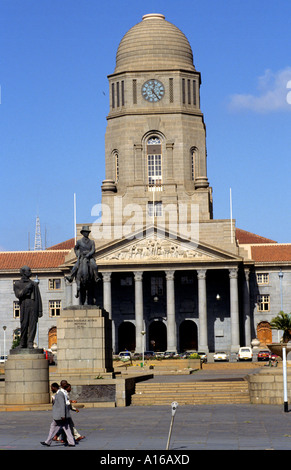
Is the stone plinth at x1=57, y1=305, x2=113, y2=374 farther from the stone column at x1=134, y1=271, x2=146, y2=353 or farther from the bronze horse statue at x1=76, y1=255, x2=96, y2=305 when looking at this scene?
the stone column at x1=134, y1=271, x2=146, y2=353

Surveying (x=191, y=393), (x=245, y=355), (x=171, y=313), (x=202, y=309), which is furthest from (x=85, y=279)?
(x=202, y=309)

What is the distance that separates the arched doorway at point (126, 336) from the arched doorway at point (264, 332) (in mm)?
12653

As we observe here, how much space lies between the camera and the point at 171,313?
98.8 meters

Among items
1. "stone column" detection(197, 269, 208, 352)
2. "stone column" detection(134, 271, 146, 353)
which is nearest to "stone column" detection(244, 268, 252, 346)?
"stone column" detection(197, 269, 208, 352)

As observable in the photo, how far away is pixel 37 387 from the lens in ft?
121

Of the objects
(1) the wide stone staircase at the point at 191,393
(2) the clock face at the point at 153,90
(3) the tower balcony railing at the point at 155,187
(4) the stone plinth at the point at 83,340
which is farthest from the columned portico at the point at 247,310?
(4) the stone plinth at the point at 83,340

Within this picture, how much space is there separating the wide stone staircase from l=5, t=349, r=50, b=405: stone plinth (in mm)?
5367

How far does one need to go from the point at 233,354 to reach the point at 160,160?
22.9 m

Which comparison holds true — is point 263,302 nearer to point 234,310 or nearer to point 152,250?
point 234,310

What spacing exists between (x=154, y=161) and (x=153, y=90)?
24.5 ft

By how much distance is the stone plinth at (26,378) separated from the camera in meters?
36.5

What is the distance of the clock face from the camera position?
110m

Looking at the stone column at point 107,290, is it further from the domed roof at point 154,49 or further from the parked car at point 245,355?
the domed roof at point 154,49
